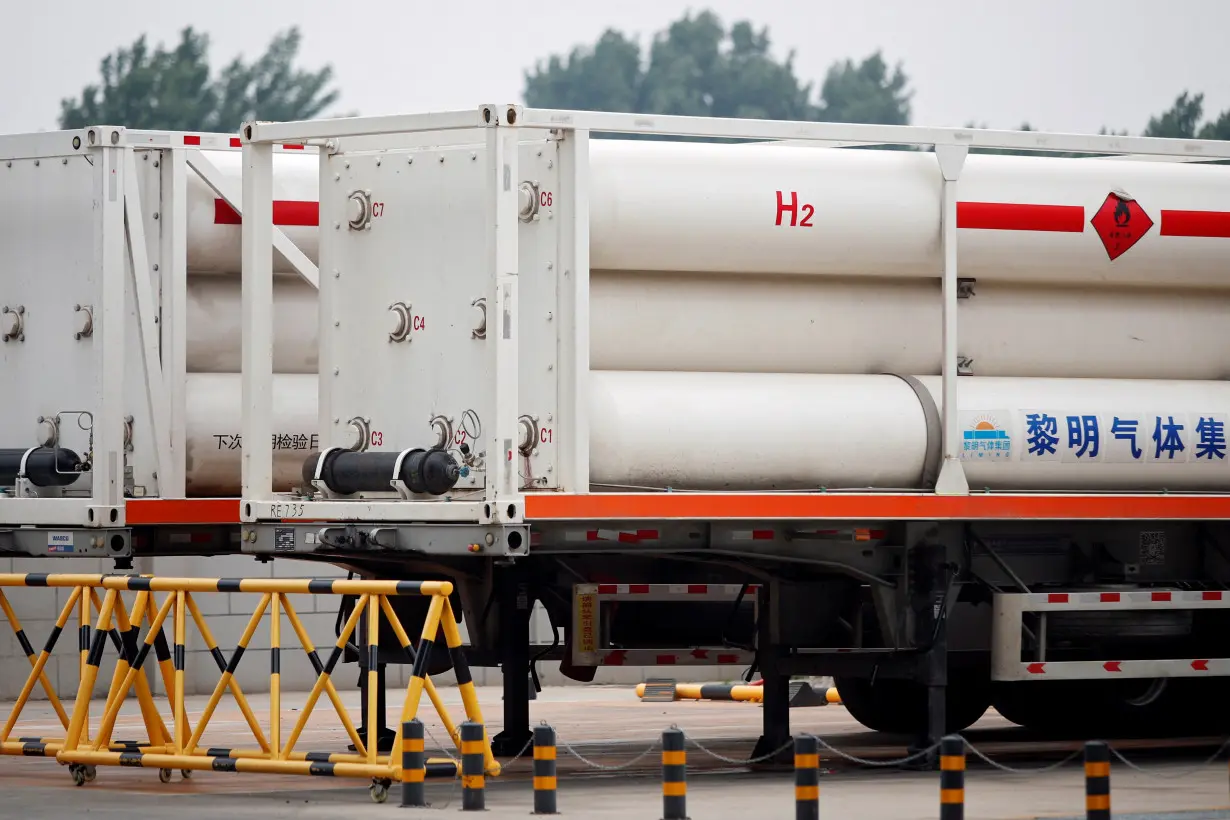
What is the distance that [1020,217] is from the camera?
12.9 m

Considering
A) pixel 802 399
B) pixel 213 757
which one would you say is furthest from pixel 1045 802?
pixel 213 757

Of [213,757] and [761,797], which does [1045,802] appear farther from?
[213,757]

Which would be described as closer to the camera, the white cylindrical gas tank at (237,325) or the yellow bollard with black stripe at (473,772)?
the yellow bollard with black stripe at (473,772)

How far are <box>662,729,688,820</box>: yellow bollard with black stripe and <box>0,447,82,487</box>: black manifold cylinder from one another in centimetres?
494

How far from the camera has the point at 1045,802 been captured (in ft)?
36.6

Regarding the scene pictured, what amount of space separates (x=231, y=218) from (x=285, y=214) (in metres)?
0.36

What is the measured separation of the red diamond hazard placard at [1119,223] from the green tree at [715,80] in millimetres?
82279

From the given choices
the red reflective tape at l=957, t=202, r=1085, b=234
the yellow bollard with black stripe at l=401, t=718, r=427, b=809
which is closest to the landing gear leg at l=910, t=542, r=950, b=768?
the red reflective tape at l=957, t=202, r=1085, b=234

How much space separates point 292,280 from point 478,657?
8.96ft

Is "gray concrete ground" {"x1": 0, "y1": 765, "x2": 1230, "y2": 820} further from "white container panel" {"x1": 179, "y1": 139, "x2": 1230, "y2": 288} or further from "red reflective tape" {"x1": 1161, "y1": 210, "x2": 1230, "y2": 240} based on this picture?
"red reflective tape" {"x1": 1161, "y1": 210, "x2": 1230, "y2": 240}

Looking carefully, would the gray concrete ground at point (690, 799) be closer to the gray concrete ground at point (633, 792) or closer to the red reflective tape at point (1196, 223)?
the gray concrete ground at point (633, 792)

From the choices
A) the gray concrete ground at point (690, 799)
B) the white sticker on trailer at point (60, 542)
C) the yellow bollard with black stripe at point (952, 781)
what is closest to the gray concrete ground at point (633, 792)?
the gray concrete ground at point (690, 799)

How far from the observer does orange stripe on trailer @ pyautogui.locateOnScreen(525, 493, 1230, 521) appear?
1143 cm

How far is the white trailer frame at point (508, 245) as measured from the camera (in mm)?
11227
